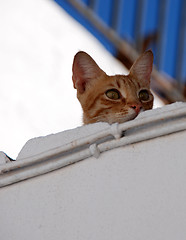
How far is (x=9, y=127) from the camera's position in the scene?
2490 millimetres

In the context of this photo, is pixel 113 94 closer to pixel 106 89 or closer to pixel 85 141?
pixel 106 89

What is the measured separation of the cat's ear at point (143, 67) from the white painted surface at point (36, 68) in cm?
69

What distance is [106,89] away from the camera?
1.63m

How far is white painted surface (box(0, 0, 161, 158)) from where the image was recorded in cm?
255

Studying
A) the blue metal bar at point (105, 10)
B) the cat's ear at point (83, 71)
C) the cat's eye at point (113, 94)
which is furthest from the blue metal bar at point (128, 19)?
the cat's eye at point (113, 94)

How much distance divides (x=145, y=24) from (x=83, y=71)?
213 cm

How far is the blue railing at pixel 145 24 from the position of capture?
119 inches

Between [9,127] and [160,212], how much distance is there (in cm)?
182

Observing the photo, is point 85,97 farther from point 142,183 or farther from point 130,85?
point 142,183

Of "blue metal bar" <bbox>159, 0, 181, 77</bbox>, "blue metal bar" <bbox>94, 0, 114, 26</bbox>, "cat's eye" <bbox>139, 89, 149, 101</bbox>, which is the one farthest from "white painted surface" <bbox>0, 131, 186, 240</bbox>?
"blue metal bar" <bbox>159, 0, 181, 77</bbox>

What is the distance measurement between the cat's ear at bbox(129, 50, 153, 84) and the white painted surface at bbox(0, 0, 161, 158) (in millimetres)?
685

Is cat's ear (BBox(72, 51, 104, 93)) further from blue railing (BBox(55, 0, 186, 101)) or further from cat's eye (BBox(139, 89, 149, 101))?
blue railing (BBox(55, 0, 186, 101))

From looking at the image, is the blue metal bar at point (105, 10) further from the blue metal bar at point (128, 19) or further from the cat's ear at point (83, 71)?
the cat's ear at point (83, 71)

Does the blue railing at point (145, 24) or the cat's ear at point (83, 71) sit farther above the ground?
the blue railing at point (145, 24)
